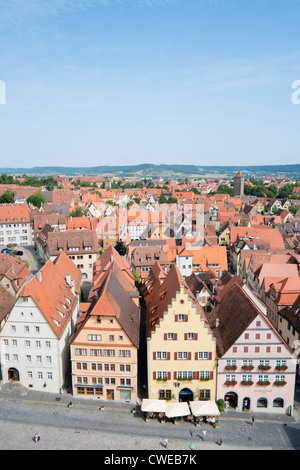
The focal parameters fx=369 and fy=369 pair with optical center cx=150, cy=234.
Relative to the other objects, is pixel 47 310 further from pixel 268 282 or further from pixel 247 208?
pixel 247 208

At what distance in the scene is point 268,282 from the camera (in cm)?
6425

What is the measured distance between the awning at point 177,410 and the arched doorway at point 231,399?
5524 millimetres

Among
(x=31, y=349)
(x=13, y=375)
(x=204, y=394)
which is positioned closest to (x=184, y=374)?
(x=204, y=394)

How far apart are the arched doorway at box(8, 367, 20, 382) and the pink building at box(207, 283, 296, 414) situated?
2464cm

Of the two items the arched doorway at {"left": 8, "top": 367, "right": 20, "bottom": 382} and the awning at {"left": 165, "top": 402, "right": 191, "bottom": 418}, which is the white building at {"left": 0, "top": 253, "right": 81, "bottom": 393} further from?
the awning at {"left": 165, "top": 402, "right": 191, "bottom": 418}

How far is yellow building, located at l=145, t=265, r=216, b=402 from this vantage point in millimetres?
41406

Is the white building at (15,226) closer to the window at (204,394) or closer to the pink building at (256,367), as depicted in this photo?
the window at (204,394)

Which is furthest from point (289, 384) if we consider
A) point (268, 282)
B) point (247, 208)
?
point (247, 208)

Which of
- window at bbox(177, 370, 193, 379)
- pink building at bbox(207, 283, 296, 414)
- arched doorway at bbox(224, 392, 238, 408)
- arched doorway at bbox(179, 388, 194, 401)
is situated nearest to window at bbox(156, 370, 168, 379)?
window at bbox(177, 370, 193, 379)

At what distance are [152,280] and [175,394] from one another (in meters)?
23.8

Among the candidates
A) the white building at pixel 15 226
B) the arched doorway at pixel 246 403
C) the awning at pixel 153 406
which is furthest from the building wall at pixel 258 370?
the white building at pixel 15 226

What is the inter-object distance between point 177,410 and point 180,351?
20.2 ft

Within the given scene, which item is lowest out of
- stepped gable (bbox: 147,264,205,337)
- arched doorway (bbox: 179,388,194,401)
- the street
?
the street

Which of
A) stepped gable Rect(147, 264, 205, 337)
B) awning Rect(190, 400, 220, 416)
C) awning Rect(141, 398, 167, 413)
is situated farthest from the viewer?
stepped gable Rect(147, 264, 205, 337)
